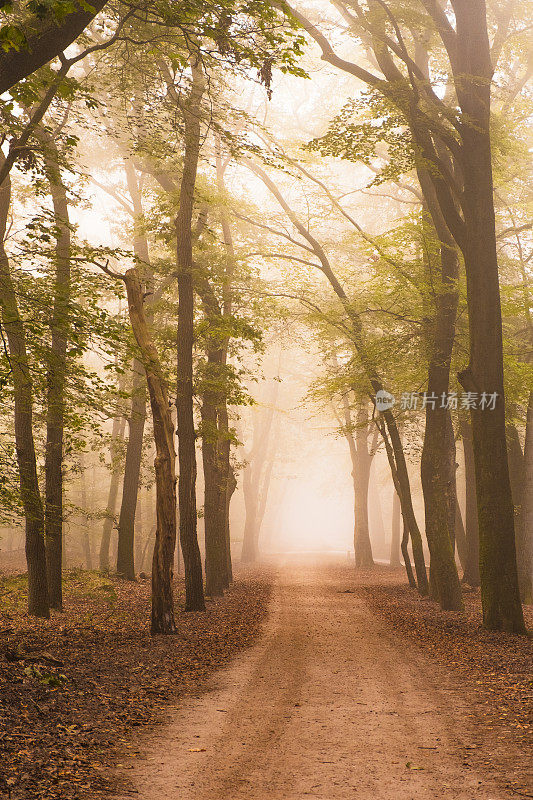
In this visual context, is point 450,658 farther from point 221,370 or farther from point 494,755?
point 221,370

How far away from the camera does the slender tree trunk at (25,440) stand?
347 inches

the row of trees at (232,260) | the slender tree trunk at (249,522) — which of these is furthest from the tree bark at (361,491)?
the row of trees at (232,260)

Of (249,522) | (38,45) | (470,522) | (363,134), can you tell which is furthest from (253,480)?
(38,45)

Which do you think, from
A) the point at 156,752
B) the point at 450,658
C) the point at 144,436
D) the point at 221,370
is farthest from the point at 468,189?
the point at 144,436

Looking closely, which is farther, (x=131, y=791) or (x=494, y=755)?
(x=494, y=755)

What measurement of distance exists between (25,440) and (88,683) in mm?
5886

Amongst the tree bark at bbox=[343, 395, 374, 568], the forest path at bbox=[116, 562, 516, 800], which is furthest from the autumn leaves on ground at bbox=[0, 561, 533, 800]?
the tree bark at bbox=[343, 395, 374, 568]

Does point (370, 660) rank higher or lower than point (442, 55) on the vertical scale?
lower

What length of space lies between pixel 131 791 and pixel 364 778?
1.72 m

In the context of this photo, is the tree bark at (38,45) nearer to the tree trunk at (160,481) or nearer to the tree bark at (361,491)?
→ the tree trunk at (160,481)

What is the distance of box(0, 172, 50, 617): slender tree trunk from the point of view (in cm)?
882

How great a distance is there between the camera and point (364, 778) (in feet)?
15.9

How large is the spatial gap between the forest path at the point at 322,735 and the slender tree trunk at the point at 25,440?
14.7ft

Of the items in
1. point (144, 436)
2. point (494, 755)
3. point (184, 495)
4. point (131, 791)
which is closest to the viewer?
point (131, 791)
